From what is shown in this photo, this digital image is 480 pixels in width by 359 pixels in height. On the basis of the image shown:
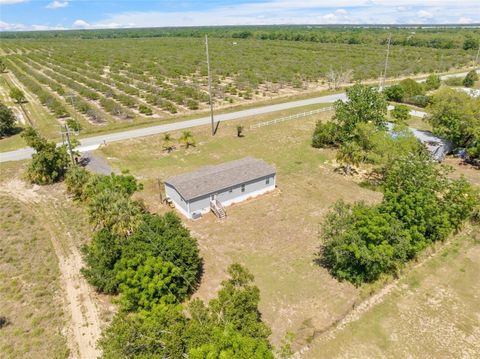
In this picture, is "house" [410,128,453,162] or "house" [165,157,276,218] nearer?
"house" [165,157,276,218]

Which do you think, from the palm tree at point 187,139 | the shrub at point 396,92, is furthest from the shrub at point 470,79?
the palm tree at point 187,139

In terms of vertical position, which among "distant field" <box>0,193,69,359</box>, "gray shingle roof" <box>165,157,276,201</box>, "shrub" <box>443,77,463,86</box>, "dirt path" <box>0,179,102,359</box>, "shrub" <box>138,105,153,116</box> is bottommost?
"shrub" <box>443,77,463,86</box>

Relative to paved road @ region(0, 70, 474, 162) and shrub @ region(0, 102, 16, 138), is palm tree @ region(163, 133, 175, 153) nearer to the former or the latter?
paved road @ region(0, 70, 474, 162)

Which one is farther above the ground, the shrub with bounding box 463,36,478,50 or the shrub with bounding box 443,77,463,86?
the shrub with bounding box 463,36,478,50

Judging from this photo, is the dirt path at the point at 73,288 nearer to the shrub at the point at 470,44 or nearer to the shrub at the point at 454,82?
the shrub at the point at 454,82

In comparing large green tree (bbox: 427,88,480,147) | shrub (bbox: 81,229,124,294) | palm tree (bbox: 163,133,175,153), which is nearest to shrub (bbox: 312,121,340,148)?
large green tree (bbox: 427,88,480,147)

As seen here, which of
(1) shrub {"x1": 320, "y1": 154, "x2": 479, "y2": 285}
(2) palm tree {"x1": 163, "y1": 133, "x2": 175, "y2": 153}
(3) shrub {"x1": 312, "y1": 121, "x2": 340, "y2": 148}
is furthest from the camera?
(3) shrub {"x1": 312, "y1": 121, "x2": 340, "y2": 148}

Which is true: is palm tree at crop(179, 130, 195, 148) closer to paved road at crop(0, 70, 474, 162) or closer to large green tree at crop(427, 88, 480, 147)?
paved road at crop(0, 70, 474, 162)

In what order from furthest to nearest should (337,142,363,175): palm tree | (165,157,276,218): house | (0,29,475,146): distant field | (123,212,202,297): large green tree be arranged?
(0,29,475,146): distant field
(337,142,363,175): palm tree
(165,157,276,218): house
(123,212,202,297): large green tree

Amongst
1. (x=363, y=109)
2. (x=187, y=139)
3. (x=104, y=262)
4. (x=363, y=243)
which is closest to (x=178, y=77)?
(x=187, y=139)
